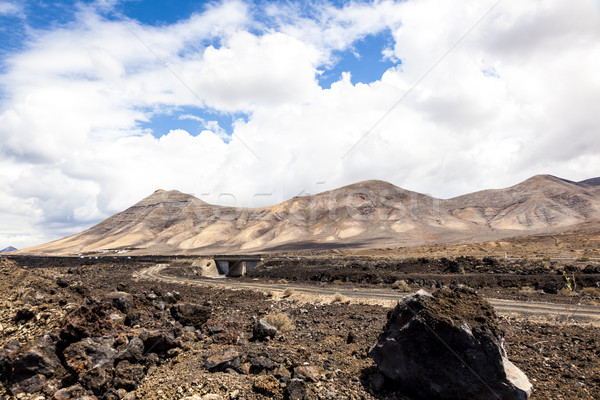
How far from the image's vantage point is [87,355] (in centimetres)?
759

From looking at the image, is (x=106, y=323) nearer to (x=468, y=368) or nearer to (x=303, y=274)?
(x=468, y=368)

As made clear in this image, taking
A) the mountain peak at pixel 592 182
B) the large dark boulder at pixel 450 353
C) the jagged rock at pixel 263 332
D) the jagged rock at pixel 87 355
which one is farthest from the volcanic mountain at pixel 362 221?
the jagged rock at pixel 87 355

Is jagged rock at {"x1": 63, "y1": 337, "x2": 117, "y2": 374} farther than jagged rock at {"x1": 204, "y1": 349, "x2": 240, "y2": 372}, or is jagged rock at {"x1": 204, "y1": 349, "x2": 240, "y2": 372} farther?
jagged rock at {"x1": 204, "y1": 349, "x2": 240, "y2": 372}

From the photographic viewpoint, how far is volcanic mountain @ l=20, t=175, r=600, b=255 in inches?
4958

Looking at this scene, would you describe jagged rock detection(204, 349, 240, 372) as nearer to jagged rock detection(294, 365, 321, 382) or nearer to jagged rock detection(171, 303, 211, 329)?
jagged rock detection(294, 365, 321, 382)

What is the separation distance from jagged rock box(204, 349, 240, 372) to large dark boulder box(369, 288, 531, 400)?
3143 mm

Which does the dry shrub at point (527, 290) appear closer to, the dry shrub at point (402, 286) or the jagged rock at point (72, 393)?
the dry shrub at point (402, 286)

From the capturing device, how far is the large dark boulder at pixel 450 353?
6.36 metres

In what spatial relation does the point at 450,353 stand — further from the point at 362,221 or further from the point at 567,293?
the point at 362,221

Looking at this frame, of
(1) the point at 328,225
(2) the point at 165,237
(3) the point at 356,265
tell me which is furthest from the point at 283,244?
(3) the point at 356,265

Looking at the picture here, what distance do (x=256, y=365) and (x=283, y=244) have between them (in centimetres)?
12563

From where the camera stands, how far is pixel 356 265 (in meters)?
44.2

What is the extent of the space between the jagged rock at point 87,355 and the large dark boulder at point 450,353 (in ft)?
19.3

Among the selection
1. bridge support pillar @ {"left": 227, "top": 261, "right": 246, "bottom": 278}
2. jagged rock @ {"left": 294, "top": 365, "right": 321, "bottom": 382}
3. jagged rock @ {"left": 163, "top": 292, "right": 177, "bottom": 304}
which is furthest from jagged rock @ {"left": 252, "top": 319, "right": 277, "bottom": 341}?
bridge support pillar @ {"left": 227, "top": 261, "right": 246, "bottom": 278}
